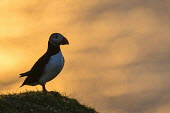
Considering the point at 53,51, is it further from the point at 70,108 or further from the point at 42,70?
the point at 70,108

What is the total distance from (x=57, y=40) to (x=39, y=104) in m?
3.11

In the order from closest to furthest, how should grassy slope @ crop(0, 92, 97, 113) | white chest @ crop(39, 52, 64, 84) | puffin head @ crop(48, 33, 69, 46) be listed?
grassy slope @ crop(0, 92, 97, 113), white chest @ crop(39, 52, 64, 84), puffin head @ crop(48, 33, 69, 46)

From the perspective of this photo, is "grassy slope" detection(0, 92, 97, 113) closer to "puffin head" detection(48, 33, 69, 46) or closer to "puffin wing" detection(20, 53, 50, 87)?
"puffin wing" detection(20, 53, 50, 87)

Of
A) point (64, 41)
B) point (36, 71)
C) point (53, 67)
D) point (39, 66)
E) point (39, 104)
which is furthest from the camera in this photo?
point (64, 41)

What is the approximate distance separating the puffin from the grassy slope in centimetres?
59

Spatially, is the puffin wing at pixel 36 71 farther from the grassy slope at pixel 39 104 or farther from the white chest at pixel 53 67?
the grassy slope at pixel 39 104

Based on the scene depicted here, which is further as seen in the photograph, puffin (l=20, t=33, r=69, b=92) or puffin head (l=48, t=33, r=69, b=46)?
puffin head (l=48, t=33, r=69, b=46)

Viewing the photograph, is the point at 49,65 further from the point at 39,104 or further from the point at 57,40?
the point at 39,104

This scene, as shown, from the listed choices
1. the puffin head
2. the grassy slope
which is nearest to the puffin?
the puffin head

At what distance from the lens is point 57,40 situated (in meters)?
21.8

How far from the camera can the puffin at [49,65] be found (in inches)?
832

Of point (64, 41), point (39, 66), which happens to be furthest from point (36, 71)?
point (64, 41)

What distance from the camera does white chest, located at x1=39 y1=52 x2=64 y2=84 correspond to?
21.1 meters

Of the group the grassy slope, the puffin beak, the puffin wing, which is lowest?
the grassy slope
